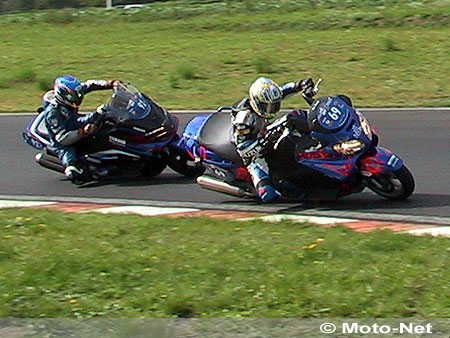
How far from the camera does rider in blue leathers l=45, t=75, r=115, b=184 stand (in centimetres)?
1167

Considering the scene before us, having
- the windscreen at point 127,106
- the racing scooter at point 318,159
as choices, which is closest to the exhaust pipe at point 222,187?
the racing scooter at point 318,159

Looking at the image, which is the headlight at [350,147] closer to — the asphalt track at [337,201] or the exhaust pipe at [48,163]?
the asphalt track at [337,201]

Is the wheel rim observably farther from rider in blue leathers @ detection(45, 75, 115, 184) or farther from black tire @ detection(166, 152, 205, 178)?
rider in blue leathers @ detection(45, 75, 115, 184)

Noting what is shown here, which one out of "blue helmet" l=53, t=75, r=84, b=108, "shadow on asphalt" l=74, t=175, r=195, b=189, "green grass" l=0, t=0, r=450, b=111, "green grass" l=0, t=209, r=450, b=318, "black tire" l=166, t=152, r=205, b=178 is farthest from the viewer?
"green grass" l=0, t=0, r=450, b=111

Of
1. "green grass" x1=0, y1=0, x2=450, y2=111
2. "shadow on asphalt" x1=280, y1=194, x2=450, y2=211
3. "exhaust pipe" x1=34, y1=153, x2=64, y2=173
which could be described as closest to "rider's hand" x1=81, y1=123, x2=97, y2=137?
"exhaust pipe" x1=34, y1=153, x2=64, y2=173

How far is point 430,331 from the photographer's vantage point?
6016 millimetres

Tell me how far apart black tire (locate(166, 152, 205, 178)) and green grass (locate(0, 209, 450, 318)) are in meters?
2.72

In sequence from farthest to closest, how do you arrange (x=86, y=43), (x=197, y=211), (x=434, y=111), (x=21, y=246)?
1. (x=86, y=43)
2. (x=434, y=111)
3. (x=197, y=211)
4. (x=21, y=246)

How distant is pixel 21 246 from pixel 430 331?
3.79 meters

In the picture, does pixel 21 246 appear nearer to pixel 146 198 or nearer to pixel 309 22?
pixel 146 198

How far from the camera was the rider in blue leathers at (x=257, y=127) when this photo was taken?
10062mm

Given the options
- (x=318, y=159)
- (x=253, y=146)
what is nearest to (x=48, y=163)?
(x=253, y=146)

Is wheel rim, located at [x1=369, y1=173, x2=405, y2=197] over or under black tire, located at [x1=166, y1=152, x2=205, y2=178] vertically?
over

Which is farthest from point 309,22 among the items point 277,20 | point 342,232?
point 342,232
